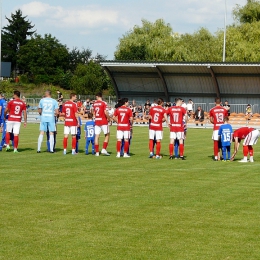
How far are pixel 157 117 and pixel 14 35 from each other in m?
97.3

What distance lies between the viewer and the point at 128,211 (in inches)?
416

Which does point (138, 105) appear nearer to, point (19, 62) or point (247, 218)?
point (247, 218)

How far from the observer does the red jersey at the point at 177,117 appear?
2035 cm

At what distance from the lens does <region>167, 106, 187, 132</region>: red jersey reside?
20.4 meters

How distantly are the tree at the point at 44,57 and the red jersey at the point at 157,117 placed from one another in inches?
3060

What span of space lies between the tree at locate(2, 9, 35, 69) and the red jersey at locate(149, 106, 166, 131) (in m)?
93.0

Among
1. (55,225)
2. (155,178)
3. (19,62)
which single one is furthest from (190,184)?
(19,62)

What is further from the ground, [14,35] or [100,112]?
[14,35]

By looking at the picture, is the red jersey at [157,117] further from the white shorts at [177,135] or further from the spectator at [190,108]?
the spectator at [190,108]

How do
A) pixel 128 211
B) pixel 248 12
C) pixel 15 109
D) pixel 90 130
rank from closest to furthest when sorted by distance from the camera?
pixel 128 211 < pixel 15 109 < pixel 90 130 < pixel 248 12

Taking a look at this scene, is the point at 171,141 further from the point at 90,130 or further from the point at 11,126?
the point at 11,126

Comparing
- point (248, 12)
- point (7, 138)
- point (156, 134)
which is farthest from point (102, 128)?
point (248, 12)

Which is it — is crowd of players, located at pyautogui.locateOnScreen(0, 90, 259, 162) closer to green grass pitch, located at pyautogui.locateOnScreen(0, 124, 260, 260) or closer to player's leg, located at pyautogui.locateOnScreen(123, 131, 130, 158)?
player's leg, located at pyautogui.locateOnScreen(123, 131, 130, 158)

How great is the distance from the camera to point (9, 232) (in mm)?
8938
